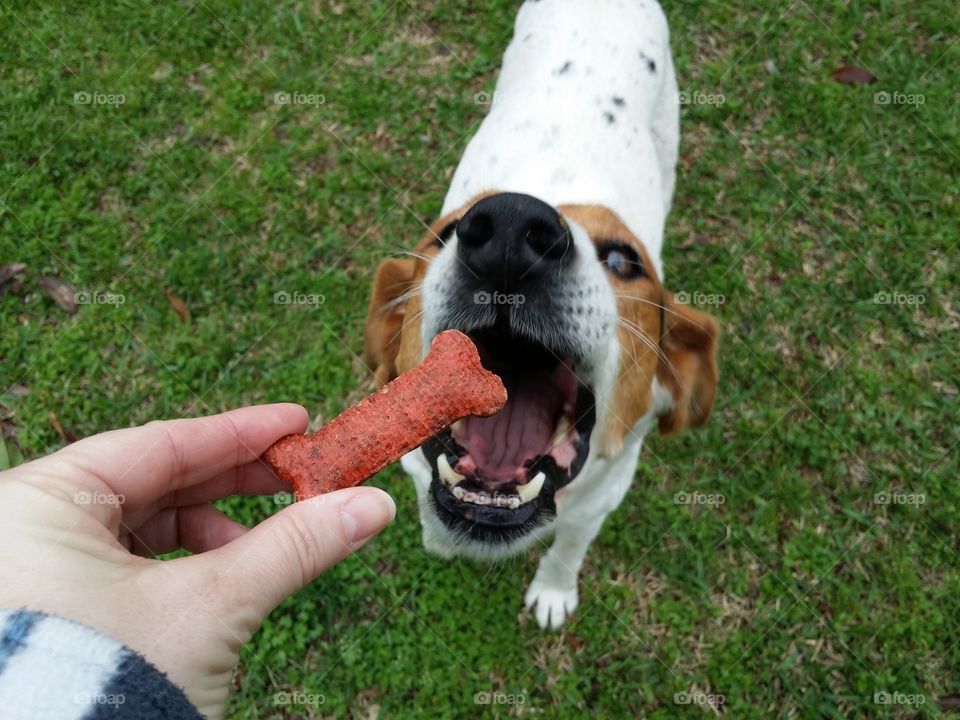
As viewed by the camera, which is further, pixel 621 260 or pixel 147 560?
pixel 621 260

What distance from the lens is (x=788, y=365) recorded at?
4.73m

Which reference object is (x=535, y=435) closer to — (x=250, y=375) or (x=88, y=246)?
(x=250, y=375)

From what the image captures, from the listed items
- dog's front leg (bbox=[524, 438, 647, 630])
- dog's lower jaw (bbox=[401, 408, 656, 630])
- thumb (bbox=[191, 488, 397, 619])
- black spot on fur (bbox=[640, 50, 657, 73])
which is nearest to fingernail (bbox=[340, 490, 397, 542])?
thumb (bbox=[191, 488, 397, 619])

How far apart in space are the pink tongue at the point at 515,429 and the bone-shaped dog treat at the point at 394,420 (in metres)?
0.67

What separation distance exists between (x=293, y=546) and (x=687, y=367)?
6.86 ft

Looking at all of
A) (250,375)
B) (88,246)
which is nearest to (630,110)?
(250,375)

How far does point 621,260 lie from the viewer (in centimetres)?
281

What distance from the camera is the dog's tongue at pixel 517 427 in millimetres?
2705

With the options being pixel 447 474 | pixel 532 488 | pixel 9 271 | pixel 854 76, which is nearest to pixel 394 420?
pixel 447 474

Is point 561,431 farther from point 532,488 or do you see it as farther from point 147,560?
point 147,560

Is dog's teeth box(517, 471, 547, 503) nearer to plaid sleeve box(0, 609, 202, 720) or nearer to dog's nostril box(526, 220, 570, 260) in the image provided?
dog's nostril box(526, 220, 570, 260)

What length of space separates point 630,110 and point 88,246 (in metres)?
3.84

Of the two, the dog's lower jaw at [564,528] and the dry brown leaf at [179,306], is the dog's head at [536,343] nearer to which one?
the dog's lower jaw at [564,528]

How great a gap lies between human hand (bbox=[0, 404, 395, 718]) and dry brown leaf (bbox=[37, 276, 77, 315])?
3252mm
